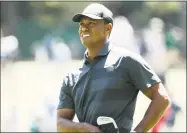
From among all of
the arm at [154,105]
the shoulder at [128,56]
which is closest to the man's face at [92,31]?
the shoulder at [128,56]

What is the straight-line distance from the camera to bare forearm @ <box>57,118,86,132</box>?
2903mm

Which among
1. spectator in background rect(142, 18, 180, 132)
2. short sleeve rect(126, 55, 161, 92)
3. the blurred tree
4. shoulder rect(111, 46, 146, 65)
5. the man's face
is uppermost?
the blurred tree

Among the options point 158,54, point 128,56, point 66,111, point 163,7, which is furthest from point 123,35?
point 128,56

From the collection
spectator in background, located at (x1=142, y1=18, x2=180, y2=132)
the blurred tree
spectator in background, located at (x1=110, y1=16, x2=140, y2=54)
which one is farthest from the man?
the blurred tree

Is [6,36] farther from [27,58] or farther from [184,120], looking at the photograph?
[184,120]

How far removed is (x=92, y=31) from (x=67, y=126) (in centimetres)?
49

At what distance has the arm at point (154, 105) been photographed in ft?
9.37

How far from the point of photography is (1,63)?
7336 millimetres

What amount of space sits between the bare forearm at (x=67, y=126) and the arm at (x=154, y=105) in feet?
0.91

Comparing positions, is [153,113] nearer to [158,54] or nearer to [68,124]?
[68,124]

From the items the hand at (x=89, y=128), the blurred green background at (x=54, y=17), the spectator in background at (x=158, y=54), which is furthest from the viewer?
the blurred green background at (x=54, y=17)

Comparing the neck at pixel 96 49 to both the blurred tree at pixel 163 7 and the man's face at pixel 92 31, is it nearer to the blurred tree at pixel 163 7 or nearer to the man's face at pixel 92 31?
the man's face at pixel 92 31

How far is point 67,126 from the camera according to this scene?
298 cm

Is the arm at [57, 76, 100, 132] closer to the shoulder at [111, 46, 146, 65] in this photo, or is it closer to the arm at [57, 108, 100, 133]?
the arm at [57, 108, 100, 133]
